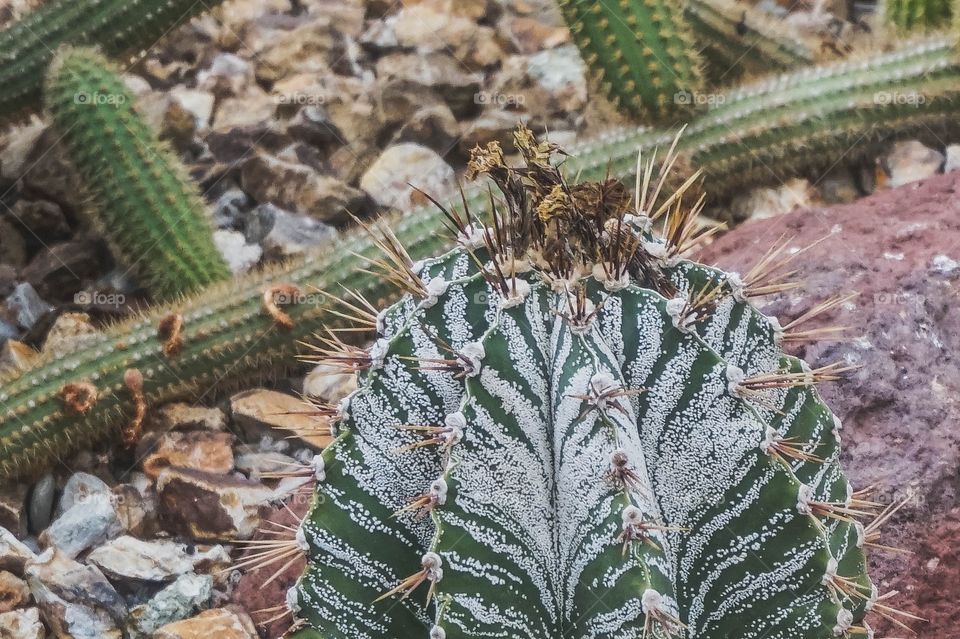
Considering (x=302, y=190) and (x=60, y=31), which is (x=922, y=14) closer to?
(x=302, y=190)

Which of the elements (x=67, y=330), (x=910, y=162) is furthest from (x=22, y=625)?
(x=910, y=162)

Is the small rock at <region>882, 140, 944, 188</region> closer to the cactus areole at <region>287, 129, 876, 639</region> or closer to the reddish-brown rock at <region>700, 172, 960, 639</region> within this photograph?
the reddish-brown rock at <region>700, 172, 960, 639</region>

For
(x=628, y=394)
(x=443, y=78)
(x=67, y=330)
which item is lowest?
(x=67, y=330)

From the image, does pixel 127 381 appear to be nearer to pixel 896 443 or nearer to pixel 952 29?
pixel 896 443

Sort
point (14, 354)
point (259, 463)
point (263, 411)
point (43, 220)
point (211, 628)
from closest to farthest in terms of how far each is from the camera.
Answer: point (211, 628) < point (259, 463) < point (263, 411) < point (14, 354) < point (43, 220)

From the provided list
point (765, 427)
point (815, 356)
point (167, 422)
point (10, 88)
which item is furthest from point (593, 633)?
point (10, 88)

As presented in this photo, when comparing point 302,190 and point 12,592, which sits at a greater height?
point 302,190

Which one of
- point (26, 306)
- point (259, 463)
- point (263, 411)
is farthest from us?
point (26, 306)
